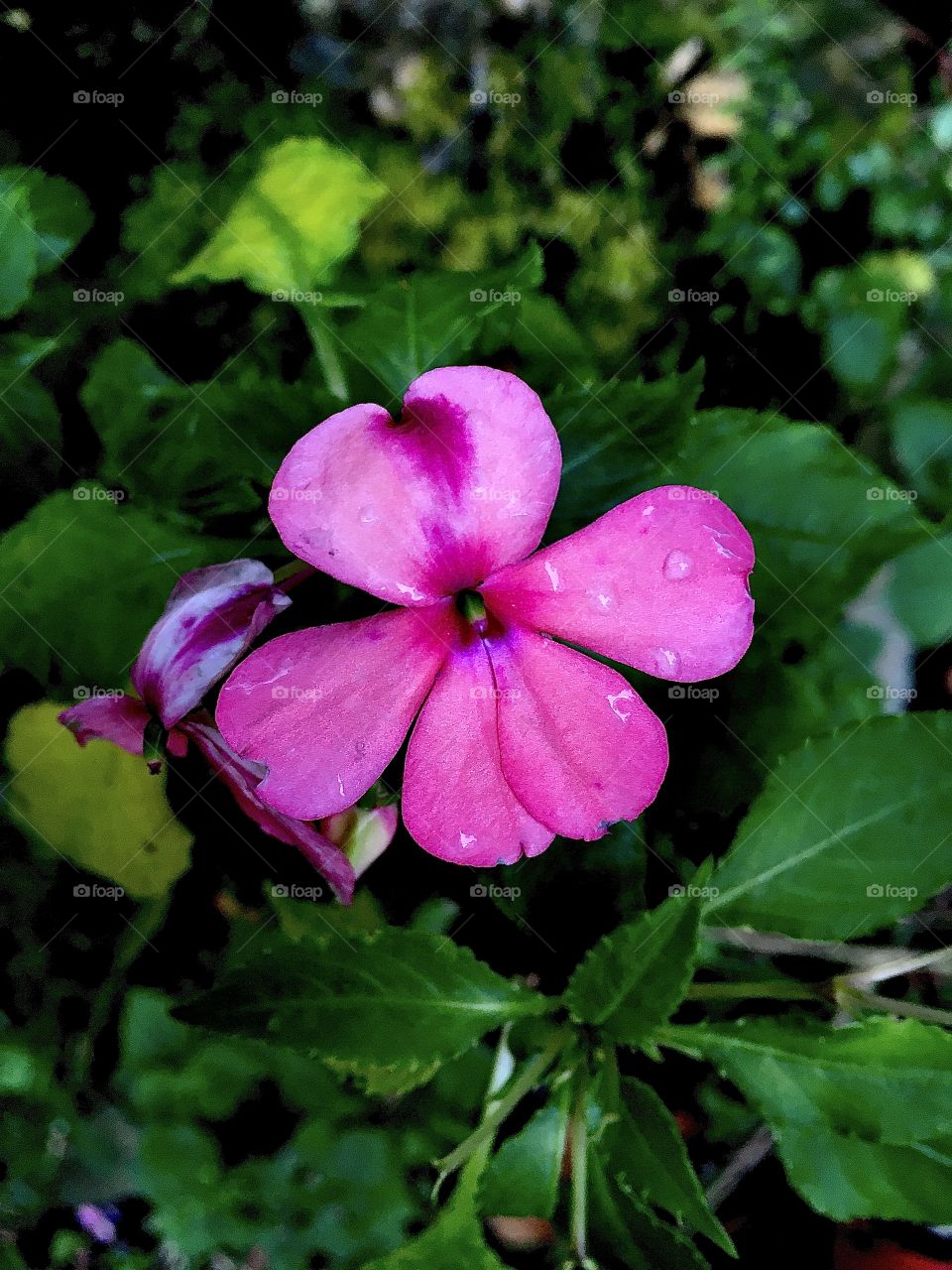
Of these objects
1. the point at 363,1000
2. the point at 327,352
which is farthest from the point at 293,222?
the point at 363,1000

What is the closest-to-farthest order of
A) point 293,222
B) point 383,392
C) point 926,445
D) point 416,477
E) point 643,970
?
point 416,477 → point 643,970 → point 383,392 → point 293,222 → point 926,445

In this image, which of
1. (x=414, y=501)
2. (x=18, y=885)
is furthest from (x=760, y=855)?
(x=18, y=885)

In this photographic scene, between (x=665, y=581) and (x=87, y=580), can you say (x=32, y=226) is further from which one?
(x=665, y=581)

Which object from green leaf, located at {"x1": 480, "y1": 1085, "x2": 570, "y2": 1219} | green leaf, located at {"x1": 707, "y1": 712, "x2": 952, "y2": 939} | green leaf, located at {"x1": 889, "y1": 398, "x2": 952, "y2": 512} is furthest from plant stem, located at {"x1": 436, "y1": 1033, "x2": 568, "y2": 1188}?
green leaf, located at {"x1": 889, "y1": 398, "x2": 952, "y2": 512}

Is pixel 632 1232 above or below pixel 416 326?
below

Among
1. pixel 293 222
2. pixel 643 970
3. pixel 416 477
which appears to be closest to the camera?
pixel 416 477

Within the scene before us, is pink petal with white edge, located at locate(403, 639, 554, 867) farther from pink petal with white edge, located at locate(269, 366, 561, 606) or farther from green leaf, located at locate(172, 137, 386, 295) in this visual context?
green leaf, located at locate(172, 137, 386, 295)

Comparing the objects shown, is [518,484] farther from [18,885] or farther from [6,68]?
[6,68]

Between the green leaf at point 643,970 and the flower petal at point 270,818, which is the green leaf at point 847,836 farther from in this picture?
the flower petal at point 270,818

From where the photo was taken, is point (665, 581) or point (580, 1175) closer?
point (665, 581)
